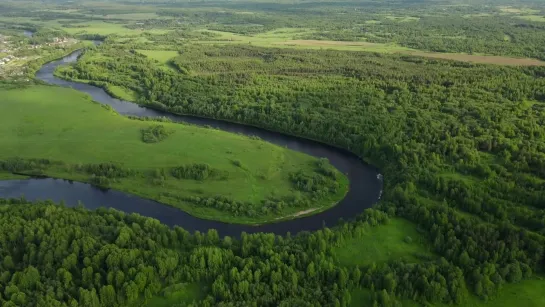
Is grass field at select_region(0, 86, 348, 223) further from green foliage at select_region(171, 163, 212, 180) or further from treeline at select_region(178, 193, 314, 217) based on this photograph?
green foliage at select_region(171, 163, 212, 180)

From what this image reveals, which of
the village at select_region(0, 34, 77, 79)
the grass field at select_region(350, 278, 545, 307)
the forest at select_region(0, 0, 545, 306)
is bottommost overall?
the grass field at select_region(350, 278, 545, 307)

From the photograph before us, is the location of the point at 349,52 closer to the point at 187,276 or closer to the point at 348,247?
the point at 348,247

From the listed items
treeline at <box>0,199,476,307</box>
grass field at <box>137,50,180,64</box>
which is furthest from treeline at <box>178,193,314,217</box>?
grass field at <box>137,50,180,64</box>

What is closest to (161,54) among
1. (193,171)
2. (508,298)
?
(193,171)

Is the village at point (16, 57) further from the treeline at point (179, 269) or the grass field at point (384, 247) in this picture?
the grass field at point (384, 247)

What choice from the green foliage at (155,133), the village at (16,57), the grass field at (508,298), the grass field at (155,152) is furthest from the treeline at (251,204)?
the village at (16,57)

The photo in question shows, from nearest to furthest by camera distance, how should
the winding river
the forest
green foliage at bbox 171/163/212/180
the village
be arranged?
1. the forest
2. the winding river
3. green foliage at bbox 171/163/212/180
4. the village
